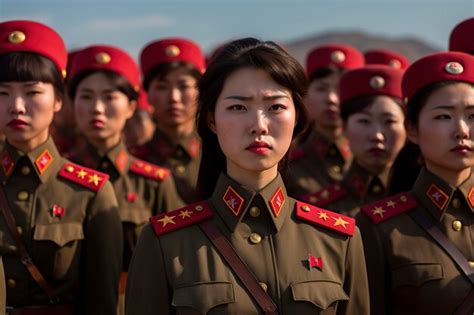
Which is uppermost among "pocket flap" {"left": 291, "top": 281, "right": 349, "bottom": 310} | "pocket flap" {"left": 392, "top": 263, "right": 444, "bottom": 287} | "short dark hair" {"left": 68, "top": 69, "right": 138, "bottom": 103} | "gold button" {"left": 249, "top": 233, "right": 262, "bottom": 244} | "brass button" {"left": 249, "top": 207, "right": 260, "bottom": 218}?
"short dark hair" {"left": 68, "top": 69, "right": 138, "bottom": 103}

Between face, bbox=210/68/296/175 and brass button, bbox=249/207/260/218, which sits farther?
brass button, bbox=249/207/260/218

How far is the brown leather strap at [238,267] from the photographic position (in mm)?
3447

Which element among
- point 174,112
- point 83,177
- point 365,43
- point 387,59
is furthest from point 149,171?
point 365,43

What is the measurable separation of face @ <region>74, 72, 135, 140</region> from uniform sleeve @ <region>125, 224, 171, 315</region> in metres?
2.84

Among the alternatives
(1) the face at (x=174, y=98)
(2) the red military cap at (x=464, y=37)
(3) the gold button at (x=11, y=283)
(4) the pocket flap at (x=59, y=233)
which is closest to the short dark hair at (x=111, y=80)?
(1) the face at (x=174, y=98)

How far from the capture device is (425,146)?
4480 mm

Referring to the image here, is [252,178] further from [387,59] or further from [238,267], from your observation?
[387,59]

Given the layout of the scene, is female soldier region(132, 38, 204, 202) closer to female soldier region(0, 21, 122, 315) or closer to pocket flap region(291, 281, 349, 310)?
female soldier region(0, 21, 122, 315)

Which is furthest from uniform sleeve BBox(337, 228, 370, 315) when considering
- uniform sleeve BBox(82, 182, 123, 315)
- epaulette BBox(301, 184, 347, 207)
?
epaulette BBox(301, 184, 347, 207)

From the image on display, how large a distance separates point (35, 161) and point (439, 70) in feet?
8.09

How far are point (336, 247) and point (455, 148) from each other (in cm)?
105

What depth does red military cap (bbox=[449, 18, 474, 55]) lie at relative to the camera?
225 inches

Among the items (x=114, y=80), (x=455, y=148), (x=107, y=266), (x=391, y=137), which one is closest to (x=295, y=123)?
(x=455, y=148)

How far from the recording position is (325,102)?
7.75 m
